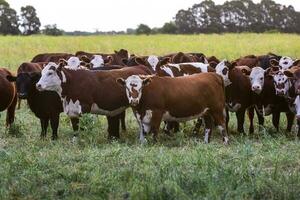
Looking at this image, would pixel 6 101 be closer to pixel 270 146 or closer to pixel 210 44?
pixel 270 146


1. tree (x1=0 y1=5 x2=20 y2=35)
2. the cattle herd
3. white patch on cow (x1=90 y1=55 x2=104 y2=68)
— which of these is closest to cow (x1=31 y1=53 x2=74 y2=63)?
white patch on cow (x1=90 y1=55 x2=104 y2=68)

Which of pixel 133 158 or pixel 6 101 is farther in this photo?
pixel 6 101

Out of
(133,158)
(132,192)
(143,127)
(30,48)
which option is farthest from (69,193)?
(30,48)

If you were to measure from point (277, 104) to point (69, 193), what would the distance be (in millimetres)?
6623

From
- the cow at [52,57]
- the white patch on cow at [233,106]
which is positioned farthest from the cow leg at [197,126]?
the cow at [52,57]

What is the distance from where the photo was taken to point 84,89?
10.9m

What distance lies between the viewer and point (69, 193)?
273 inches

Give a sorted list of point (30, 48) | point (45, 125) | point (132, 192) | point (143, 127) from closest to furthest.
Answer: point (132, 192) → point (143, 127) → point (45, 125) → point (30, 48)

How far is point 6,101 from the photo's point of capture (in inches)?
490

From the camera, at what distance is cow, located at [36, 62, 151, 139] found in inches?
424

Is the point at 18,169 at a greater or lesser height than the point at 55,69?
lesser

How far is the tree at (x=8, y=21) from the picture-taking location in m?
58.8

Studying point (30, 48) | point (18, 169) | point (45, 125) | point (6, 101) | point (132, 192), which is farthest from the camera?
point (30, 48)

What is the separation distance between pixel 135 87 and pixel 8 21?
51.7 m
